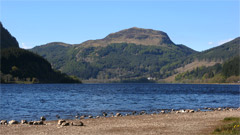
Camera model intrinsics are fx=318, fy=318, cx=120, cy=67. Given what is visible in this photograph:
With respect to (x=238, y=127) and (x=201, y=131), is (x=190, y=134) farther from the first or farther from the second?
(x=238, y=127)

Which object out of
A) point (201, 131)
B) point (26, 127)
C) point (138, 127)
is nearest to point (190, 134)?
point (201, 131)

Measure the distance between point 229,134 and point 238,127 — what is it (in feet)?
11.5

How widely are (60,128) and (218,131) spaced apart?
654 inches

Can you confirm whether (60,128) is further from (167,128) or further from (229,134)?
(229,134)

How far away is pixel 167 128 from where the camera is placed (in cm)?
3478

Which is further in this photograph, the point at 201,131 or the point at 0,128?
the point at 0,128

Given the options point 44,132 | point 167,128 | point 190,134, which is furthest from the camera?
point 167,128

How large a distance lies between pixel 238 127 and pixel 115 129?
12.5 metres

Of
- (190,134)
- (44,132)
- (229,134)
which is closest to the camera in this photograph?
(229,134)

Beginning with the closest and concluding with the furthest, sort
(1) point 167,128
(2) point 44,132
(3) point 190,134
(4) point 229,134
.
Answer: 1. (4) point 229,134
2. (3) point 190,134
3. (2) point 44,132
4. (1) point 167,128

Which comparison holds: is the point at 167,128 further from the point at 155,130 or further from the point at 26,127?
the point at 26,127

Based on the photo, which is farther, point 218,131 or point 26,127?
point 26,127

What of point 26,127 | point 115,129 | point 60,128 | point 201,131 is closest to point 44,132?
point 60,128

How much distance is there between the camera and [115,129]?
113 ft
